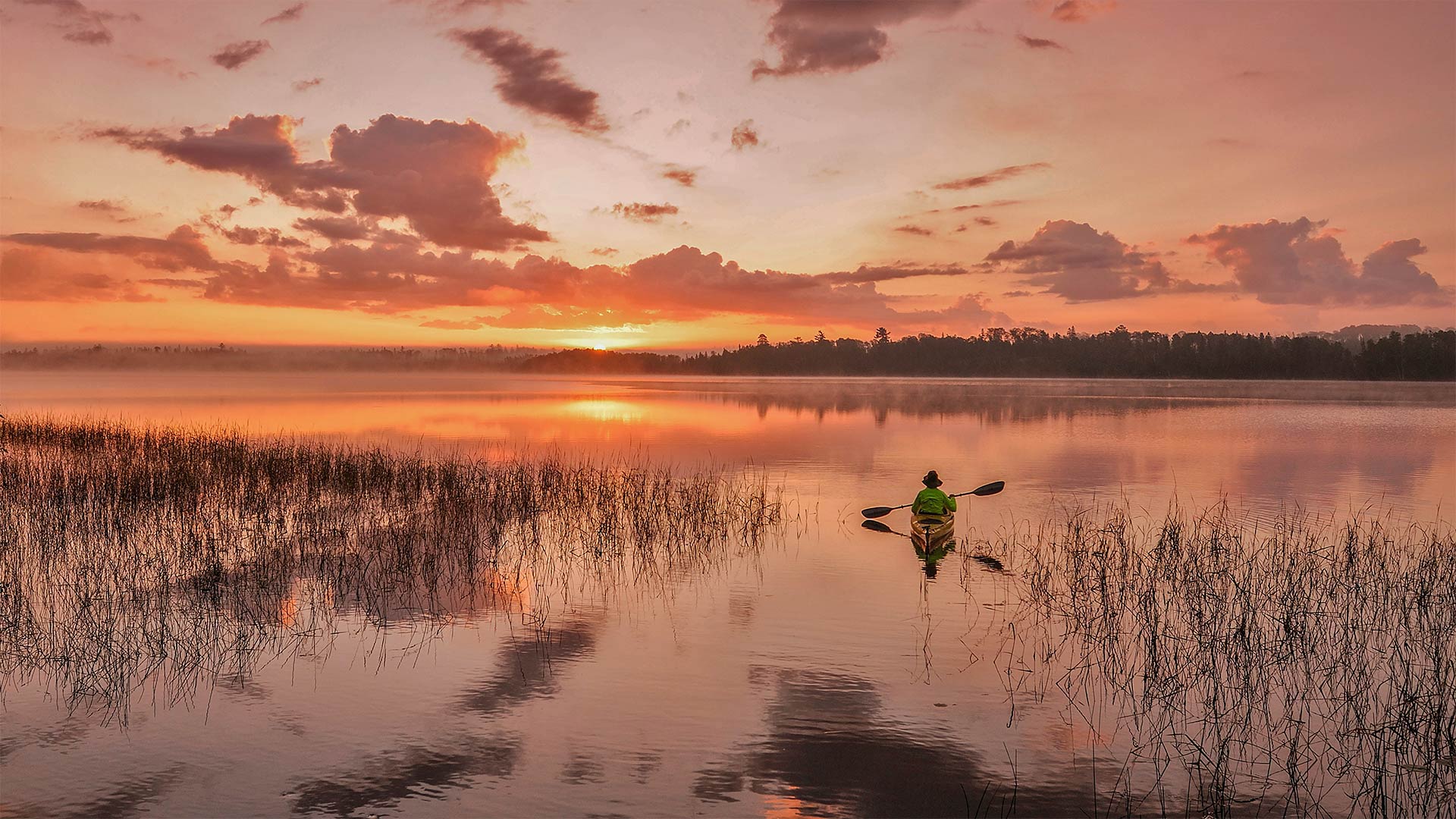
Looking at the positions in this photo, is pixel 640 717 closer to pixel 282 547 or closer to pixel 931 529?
pixel 282 547

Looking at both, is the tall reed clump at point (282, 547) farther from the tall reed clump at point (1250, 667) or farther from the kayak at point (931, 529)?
the tall reed clump at point (1250, 667)

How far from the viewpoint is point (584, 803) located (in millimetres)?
7355

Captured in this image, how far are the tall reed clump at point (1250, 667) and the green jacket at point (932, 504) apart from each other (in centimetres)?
192

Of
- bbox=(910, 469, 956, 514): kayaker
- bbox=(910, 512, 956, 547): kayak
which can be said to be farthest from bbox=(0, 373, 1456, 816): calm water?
bbox=(910, 469, 956, 514): kayaker

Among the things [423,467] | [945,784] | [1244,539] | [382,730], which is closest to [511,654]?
[382,730]

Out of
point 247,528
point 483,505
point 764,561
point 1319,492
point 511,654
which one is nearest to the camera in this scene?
point 511,654

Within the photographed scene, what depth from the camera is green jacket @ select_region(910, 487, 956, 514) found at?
18.8 metres

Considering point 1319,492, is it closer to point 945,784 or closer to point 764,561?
point 764,561

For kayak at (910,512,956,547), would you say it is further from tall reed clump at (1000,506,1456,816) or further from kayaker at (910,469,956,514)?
tall reed clump at (1000,506,1456,816)

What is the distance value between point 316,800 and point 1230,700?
9656mm

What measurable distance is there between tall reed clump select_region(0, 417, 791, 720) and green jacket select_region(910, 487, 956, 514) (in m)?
3.60

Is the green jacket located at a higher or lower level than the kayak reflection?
higher

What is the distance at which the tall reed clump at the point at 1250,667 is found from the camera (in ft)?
25.8

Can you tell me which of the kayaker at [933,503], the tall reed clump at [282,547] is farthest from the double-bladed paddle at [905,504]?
the tall reed clump at [282,547]
